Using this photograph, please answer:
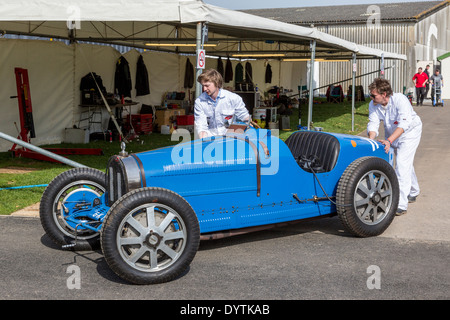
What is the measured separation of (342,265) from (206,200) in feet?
4.31

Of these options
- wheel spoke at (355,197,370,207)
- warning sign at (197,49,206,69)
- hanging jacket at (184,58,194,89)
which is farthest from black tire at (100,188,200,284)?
hanging jacket at (184,58,194,89)

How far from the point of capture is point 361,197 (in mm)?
6137

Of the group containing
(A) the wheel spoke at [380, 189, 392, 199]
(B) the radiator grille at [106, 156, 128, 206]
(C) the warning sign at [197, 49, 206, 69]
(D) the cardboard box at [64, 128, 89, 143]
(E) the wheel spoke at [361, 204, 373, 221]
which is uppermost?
(C) the warning sign at [197, 49, 206, 69]

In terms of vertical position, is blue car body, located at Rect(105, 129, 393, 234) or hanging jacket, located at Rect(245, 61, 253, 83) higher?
hanging jacket, located at Rect(245, 61, 253, 83)

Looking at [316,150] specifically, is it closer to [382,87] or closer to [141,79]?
[382,87]

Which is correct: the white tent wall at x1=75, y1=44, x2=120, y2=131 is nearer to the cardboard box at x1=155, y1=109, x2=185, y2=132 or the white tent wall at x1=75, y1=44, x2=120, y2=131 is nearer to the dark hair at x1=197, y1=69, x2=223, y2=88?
the cardboard box at x1=155, y1=109, x2=185, y2=132

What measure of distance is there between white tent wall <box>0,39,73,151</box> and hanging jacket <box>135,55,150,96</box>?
3766mm

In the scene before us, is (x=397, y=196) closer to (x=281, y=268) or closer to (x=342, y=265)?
(x=342, y=265)

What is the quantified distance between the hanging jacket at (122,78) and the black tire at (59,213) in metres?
12.1

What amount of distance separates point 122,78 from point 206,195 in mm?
13122

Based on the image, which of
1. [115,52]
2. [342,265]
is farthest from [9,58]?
[342,265]

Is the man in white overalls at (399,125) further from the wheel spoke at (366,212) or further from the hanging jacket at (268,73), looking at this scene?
the hanging jacket at (268,73)

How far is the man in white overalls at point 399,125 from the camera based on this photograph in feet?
23.5

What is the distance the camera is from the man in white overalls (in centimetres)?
715
